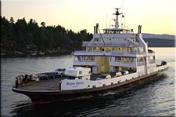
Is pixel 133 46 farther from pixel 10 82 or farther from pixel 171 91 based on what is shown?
pixel 10 82

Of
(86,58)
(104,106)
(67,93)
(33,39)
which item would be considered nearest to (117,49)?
(86,58)

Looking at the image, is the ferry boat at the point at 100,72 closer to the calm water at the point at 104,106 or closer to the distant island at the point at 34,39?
the calm water at the point at 104,106

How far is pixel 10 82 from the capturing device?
1725 inches

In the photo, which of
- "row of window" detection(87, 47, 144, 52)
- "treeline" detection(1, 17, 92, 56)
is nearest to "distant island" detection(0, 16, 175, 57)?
"treeline" detection(1, 17, 92, 56)

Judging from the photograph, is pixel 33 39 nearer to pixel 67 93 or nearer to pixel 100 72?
pixel 100 72

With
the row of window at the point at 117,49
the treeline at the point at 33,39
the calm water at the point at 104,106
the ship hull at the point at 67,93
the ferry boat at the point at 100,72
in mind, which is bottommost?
the calm water at the point at 104,106

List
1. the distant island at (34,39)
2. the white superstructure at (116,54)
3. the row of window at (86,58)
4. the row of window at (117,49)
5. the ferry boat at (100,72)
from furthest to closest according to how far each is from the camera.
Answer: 1. the distant island at (34,39)
2. the row of window at (117,49)
3. the row of window at (86,58)
4. the white superstructure at (116,54)
5. the ferry boat at (100,72)

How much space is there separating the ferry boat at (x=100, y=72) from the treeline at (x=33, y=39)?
6075 centimetres

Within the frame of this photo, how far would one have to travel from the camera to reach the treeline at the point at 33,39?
10988cm

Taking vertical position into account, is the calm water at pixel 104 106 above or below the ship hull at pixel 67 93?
below

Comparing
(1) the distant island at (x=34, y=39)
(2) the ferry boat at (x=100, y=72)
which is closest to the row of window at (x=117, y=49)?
(2) the ferry boat at (x=100, y=72)

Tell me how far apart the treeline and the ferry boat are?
60746 millimetres

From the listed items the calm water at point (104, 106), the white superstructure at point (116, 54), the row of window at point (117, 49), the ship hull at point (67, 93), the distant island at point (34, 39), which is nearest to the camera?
the calm water at point (104, 106)

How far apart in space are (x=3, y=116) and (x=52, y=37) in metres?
107
